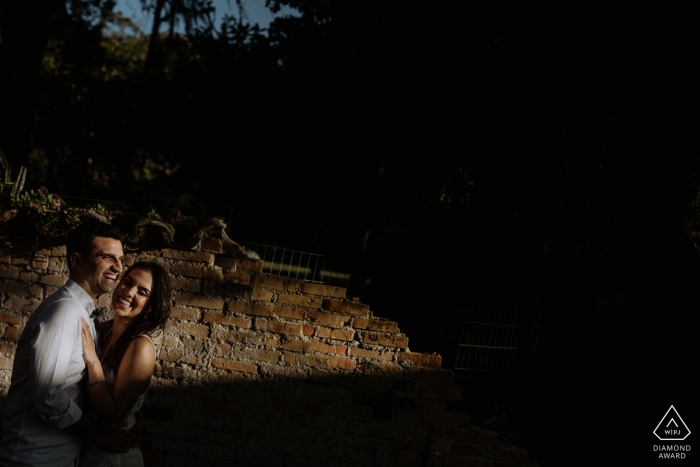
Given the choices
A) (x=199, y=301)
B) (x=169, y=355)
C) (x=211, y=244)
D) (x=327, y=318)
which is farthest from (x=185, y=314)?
(x=327, y=318)

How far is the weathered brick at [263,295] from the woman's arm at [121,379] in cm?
179

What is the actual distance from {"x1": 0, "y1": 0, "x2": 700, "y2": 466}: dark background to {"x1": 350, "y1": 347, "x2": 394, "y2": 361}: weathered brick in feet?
8.47

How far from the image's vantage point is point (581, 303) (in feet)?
31.2

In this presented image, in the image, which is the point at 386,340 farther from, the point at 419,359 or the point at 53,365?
the point at 53,365

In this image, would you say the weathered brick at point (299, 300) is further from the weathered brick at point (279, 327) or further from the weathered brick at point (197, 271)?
the weathered brick at point (197, 271)

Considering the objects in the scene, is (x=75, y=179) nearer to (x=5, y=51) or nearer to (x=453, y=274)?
(x=5, y=51)

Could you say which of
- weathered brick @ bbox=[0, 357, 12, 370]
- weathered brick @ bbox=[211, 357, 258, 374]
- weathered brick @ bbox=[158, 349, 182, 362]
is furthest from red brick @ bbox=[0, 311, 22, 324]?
weathered brick @ bbox=[211, 357, 258, 374]

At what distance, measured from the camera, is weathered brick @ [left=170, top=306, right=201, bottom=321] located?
4164 mm

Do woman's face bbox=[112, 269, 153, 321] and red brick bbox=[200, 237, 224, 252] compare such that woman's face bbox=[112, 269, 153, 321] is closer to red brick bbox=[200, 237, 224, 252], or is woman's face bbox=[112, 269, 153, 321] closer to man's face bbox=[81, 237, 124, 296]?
man's face bbox=[81, 237, 124, 296]

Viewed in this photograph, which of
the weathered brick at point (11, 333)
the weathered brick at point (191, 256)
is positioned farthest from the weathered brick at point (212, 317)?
the weathered brick at point (11, 333)

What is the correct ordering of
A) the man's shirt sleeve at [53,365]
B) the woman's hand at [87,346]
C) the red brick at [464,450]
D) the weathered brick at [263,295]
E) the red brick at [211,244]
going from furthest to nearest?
the red brick at [464,450] < the weathered brick at [263,295] < the red brick at [211,244] < the woman's hand at [87,346] < the man's shirt sleeve at [53,365]

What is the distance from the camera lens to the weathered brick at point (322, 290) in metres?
4.54

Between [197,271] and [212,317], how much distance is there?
0.35 metres

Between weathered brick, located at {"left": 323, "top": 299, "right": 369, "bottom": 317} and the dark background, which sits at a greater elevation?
the dark background
